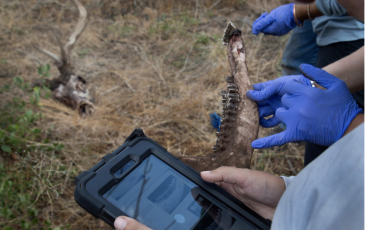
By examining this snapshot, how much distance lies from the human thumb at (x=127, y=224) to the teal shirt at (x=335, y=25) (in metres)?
1.94

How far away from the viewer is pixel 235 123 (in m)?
1.38

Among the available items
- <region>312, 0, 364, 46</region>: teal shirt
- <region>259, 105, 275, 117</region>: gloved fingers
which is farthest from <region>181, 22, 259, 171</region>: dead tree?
<region>312, 0, 364, 46</region>: teal shirt

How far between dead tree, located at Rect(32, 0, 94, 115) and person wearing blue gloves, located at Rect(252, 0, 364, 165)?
2.20m

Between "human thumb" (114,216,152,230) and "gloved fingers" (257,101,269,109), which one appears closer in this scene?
"human thumb" (114,216,152,230)

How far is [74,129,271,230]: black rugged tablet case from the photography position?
2.77 ft

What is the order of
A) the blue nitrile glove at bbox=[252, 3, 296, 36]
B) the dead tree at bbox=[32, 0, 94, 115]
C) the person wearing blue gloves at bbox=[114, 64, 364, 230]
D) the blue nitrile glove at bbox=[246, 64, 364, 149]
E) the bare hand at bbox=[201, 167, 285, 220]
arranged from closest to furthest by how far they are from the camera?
the person wearing blue gloves at bbox=[114, 64, 364, 230] → the bare hand at bbox=[201, 167, 285, 220] → the blue nitrile glove at bbox=[246, 64, 364, 149] → the blue nitrile glove at bbox=[252, 3, 296, 36] → the dead tree at bbox=[32, 0, 94, 115]

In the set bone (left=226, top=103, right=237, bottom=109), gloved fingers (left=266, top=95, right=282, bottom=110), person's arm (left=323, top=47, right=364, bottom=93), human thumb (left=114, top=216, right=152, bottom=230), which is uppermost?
person's arm (left=323, top=47, right=364, bottom=93)

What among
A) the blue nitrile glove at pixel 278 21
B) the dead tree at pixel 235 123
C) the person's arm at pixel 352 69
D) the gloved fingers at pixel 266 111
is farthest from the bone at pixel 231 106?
the blue nitrile glove at pixel 278 21

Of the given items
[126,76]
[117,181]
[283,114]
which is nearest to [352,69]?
[283,114]

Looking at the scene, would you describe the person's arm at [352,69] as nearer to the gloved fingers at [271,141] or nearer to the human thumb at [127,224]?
the gloved fingers at [271,141]

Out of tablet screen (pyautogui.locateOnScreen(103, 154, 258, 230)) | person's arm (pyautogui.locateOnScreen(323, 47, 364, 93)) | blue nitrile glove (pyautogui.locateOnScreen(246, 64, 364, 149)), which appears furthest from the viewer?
person's arm (pyautogui.locateOnScreen(323, 47, 364, 93))

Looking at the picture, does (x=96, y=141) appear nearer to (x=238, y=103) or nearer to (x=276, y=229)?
(x=238, y=103)

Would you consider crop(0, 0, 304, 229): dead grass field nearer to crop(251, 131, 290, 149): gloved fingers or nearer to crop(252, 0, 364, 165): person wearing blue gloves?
crop(252, 0, 364, 165): person wearing blue gloves

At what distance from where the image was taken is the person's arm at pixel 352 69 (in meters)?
1.53
